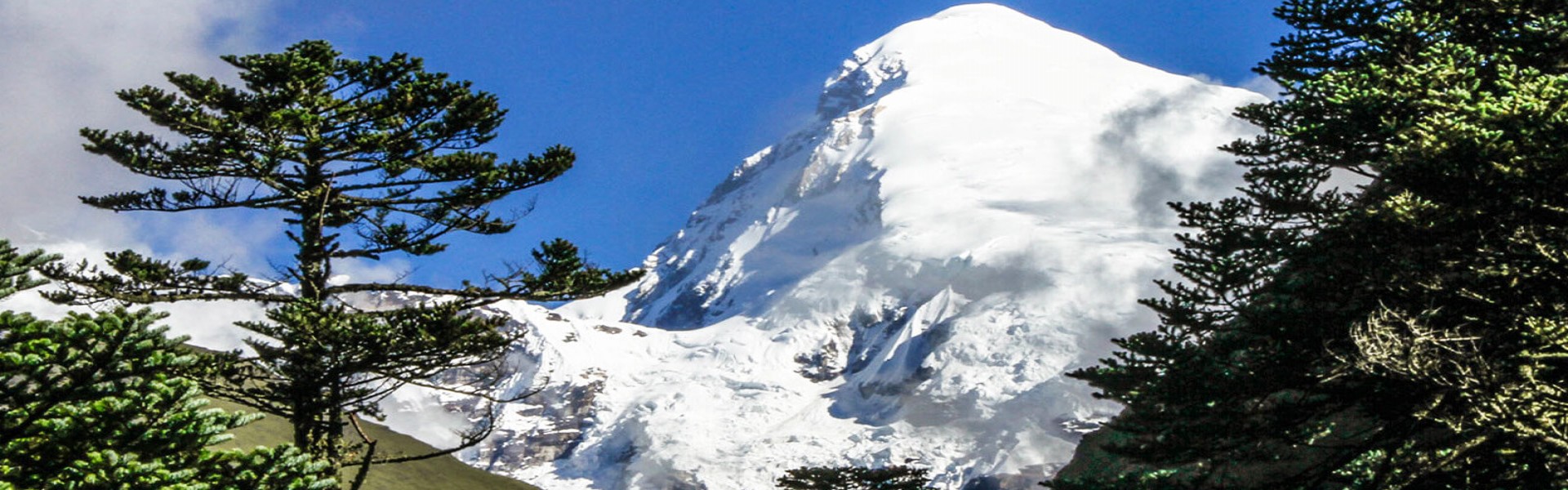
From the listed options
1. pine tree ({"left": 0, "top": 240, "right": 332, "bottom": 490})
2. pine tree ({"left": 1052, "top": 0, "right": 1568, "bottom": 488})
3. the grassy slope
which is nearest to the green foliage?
pine tree ({"left": 1052, "top": 0, "right": 1568, "bottom": 488})

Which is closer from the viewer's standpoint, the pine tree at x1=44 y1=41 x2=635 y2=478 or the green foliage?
A: the pine tree at x1=44 y1=41 x2=635 y2=478

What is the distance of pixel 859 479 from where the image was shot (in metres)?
67.1

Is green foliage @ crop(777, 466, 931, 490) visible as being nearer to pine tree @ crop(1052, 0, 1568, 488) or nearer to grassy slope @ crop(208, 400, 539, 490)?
pine tree @ crop(1052, 0, 1568, 488)

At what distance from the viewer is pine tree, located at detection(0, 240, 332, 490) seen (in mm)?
11070

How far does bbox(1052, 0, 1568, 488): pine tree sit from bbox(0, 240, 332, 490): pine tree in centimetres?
1347

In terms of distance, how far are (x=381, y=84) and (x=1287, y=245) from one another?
17230 mm

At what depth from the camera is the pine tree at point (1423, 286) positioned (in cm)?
1477

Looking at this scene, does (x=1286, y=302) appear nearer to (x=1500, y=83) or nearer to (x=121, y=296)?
(x=1500, y=83)

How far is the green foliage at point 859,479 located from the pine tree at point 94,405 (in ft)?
182

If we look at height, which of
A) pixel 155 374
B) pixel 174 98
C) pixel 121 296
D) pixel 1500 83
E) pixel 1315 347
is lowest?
pixel 155 374

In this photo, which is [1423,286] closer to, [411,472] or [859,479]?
[859,479]

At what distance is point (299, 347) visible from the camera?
17.6 metres

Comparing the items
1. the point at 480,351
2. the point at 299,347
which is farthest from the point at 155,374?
the point at 480,351

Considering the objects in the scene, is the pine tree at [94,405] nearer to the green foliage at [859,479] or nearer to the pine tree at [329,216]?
the pine tree at [329,216]
